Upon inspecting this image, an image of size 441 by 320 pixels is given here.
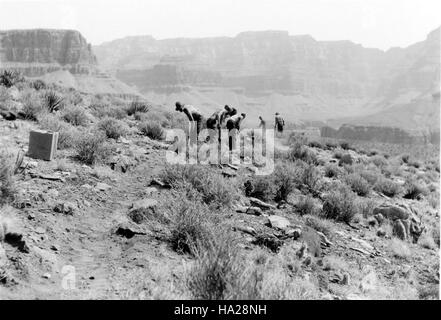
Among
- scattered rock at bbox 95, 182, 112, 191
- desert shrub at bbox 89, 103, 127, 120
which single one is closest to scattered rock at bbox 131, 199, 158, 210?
scattered rock at bbox 95, 182, 112, 191

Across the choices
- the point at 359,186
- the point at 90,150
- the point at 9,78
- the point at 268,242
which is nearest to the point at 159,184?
the point at 90,150

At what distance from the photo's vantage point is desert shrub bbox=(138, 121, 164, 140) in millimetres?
13516

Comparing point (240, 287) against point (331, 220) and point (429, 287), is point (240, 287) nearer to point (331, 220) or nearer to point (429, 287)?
point (429, 287)

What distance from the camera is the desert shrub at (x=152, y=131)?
532 inches

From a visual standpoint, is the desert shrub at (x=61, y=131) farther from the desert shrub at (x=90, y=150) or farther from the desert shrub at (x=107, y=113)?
the desert shrub at (x=107, y=113)

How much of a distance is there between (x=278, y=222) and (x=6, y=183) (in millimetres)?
4799

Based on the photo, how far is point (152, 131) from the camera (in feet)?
44.4

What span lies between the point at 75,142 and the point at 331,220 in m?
6.39

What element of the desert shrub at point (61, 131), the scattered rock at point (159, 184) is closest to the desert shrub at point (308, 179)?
the scattered rock at point (159, 184)

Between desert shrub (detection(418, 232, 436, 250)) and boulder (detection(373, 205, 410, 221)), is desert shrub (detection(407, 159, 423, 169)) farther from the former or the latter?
desert shrub (detection(418, 232, 436, 250))

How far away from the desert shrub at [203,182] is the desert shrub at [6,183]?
2956 millimetres

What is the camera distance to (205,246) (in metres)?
5.53

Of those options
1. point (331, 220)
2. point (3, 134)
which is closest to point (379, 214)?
point (331, 220)

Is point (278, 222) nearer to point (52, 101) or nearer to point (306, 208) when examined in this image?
point (306, 208)
